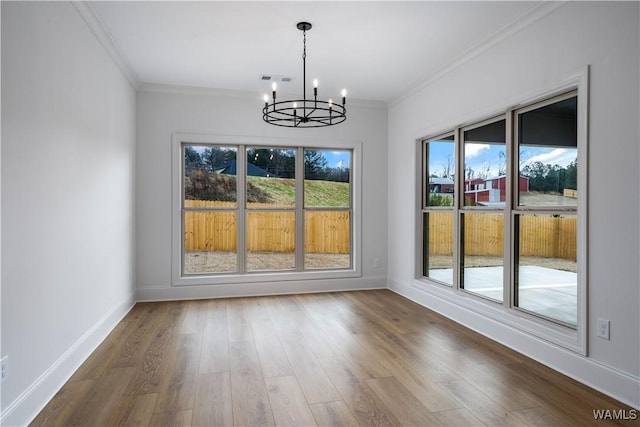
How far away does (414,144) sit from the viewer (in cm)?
516

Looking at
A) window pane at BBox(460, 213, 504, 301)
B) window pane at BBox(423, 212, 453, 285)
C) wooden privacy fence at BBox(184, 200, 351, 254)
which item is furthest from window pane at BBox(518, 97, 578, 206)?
wooden privacy fence at BBox(184, 200, 351, 254)

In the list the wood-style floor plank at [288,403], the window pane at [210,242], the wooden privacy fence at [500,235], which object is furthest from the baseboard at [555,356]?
the window pane at [210,242]

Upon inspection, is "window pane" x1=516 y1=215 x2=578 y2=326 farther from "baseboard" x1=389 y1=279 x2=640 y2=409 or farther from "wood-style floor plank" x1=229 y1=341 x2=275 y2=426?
"wood-style floor plank" x1=229 y1=341 x2=275 y2=426

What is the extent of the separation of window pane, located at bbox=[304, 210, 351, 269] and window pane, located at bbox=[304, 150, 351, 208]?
0.16 m

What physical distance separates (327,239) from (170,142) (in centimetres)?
252

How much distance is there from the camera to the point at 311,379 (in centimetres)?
279

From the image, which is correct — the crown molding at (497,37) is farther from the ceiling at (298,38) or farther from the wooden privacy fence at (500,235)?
the wooden privacy fence at (500,235)

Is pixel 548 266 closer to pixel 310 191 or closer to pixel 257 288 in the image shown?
pixel 310 191

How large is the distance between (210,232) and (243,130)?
1.44m

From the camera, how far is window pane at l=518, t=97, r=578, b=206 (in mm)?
3037

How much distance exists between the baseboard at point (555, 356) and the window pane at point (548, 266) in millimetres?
250

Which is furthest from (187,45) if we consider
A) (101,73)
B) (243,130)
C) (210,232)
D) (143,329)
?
(143,329)

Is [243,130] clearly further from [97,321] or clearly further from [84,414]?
[84,414]

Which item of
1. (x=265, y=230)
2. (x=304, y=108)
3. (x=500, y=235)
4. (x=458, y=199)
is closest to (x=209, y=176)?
(x=265, y=230)
